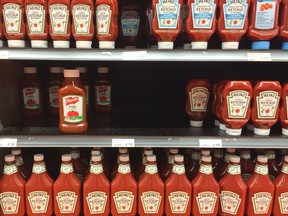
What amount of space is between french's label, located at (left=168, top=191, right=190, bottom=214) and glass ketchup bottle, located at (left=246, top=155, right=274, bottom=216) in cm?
36

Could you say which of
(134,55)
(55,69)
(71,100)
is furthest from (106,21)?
(55,69)

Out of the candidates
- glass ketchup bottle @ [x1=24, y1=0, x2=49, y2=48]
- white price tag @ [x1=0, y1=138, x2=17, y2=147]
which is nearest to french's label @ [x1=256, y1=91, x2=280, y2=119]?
glass ketchup bottle @ [x1=24, y1=0, x2=49, y2=48]

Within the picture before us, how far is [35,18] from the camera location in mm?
1455

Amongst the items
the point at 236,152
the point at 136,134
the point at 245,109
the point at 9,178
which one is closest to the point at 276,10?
the point at 245,109

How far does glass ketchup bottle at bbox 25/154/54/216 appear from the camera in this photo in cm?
153

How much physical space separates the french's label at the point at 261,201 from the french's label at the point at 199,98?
1.93ft

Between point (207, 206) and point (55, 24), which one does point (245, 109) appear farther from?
point (55, 24)

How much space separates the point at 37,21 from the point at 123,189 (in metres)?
1.03

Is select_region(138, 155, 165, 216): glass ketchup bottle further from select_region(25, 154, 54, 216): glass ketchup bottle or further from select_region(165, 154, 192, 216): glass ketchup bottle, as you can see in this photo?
select_region(25, 154, 54, 216): glass ketchup bottle

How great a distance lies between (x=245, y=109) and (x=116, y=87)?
3.58ft

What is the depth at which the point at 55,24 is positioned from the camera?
1463 mm

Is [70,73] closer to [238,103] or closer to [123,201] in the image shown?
[123,201]

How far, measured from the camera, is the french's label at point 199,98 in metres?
1.69

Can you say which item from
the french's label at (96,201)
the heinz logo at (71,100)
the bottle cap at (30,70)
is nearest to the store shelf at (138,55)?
the heinz logo at (71,100)
